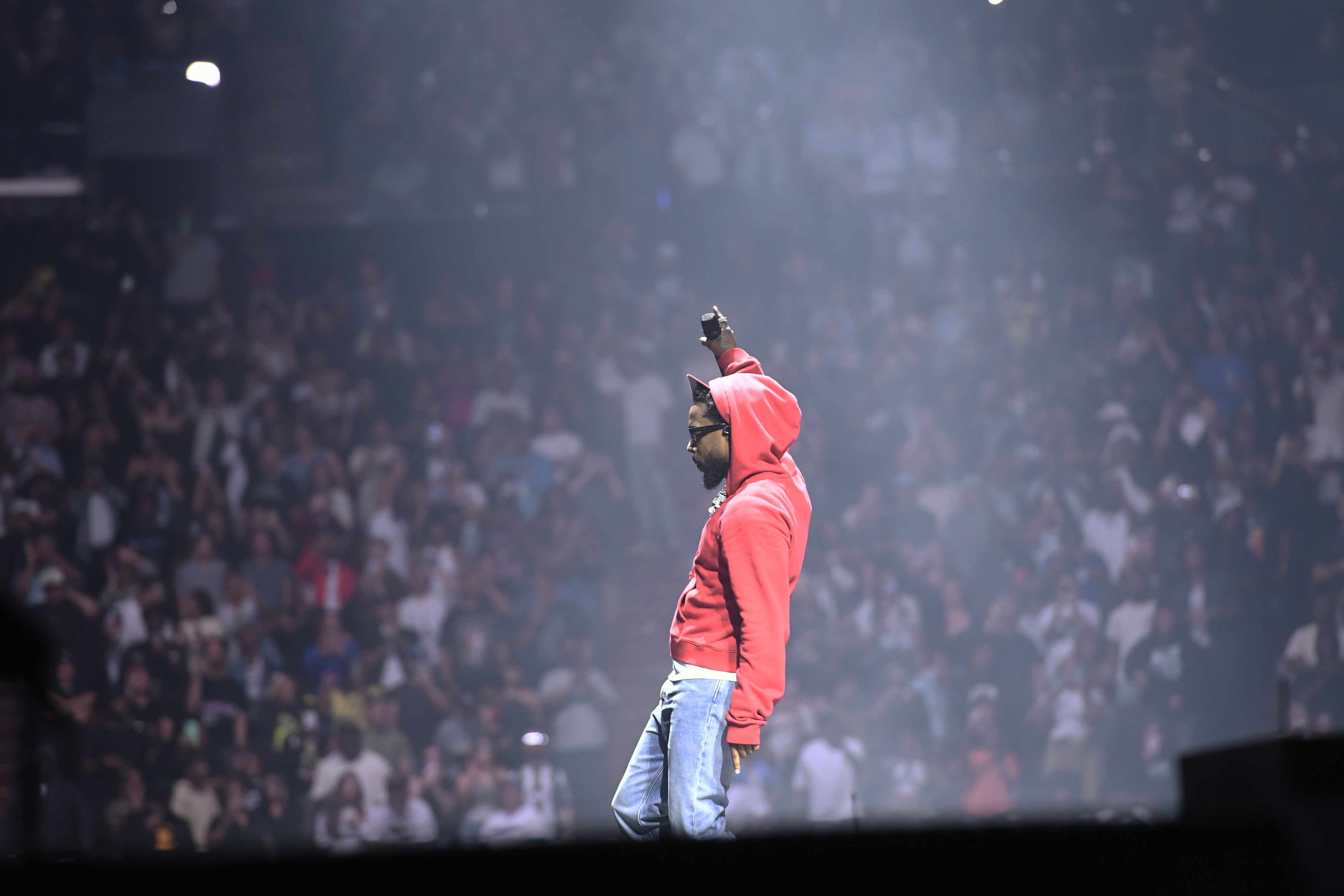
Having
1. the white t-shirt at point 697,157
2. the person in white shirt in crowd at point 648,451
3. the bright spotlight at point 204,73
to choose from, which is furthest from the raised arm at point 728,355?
the bright spotlight at point 204,73

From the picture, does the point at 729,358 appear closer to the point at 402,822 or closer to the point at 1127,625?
the point at 402,822

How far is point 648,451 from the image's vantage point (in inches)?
374

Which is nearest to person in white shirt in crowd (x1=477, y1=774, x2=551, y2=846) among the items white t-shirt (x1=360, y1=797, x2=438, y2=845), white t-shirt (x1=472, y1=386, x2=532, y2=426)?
white t-shirt (x1=360, y1=797, x2=438, y2=845)

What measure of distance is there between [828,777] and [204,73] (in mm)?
7749

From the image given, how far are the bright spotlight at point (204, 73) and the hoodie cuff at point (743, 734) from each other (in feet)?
30.1

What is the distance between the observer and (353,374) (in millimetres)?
9508

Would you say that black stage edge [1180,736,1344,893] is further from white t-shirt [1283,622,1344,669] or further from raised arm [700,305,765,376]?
white t-shirt [1283,622,1344,669]

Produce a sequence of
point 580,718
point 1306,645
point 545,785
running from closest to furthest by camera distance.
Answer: point 545,785
point 580,718
point 1306,645

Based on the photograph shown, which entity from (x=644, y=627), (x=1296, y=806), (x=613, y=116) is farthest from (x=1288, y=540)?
(x=1296, y=806)

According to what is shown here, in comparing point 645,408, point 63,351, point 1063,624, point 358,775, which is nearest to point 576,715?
point 358,775

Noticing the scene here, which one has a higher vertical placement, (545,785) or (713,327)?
(713,327)

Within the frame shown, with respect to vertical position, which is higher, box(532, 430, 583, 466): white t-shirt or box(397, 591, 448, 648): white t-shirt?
box(532, 430, 583, 466): white t-shirt

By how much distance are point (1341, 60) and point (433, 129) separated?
8.03m

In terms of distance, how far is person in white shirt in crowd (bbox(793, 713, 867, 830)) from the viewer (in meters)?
7.70
